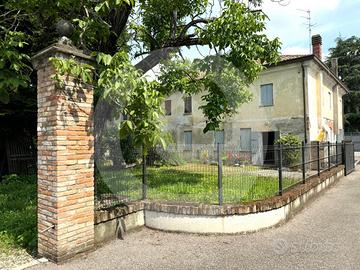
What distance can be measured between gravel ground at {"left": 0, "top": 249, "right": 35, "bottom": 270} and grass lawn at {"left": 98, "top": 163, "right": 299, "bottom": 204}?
6.37 feet

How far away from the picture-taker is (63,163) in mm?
4129

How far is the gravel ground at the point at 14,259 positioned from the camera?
3.97 metres

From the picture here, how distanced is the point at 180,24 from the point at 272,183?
5399 millimetres

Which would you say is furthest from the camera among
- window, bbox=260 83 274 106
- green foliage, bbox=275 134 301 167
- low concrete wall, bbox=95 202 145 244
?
window, bbox=260 83 274 106

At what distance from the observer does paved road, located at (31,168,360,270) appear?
4.08 metres

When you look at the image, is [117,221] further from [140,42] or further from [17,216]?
[140,42]

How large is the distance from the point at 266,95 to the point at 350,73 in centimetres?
2747

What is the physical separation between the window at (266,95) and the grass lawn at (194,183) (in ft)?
35.8

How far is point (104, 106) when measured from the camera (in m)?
6.62

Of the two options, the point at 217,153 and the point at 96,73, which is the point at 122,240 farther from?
the point at 96,73

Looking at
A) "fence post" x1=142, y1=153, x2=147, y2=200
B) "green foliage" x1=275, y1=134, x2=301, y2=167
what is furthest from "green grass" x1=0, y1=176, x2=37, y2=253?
"green foliage" x1=275, y1=134, x2=301, y2=167

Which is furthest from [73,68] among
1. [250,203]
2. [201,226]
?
[250,203]

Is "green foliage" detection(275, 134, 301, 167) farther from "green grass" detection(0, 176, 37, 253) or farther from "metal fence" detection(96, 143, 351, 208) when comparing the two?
"green grass" detection(0, 176, 37, 253)

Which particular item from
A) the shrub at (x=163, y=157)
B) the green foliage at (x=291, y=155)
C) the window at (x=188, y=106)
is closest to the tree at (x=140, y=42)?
the shrub at (x=163, y=157)
